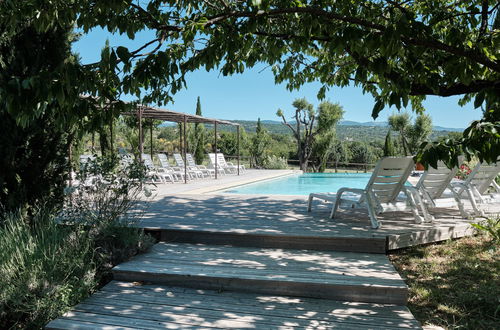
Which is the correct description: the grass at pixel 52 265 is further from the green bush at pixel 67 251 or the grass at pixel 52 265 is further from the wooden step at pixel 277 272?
the wooden step at pixel 277 272

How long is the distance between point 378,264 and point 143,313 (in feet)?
7.08

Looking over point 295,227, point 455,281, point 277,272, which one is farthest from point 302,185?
point 277,272

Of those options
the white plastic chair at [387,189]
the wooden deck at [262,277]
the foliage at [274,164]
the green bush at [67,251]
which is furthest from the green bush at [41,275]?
the foliage at [274,164]

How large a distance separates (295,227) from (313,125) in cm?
1911

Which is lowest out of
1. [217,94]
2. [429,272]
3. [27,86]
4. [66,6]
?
[429,272]

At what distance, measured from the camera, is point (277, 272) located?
3.34m

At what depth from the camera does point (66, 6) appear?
10.2 feet

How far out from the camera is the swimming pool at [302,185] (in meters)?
12.0

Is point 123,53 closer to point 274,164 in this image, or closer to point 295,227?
point 295,227

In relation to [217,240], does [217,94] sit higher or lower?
higher

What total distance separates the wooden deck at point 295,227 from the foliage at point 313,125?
54.9 feet

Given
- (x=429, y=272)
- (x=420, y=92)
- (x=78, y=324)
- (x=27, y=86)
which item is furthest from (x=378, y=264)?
(x=27, y=86)

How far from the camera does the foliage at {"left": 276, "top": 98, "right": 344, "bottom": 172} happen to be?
2225cm

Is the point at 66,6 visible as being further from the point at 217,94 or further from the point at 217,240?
the point at 217,94
